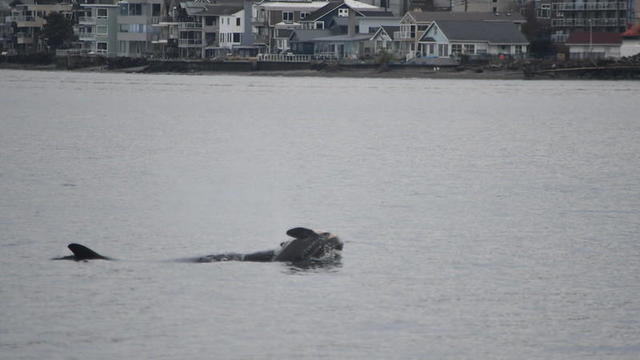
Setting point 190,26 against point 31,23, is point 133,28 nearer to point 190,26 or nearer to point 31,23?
point 190,26

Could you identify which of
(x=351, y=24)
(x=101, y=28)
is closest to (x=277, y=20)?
(x=351, y=24)

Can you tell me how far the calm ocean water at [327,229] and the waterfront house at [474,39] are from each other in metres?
71.7

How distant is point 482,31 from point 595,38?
39.2ft

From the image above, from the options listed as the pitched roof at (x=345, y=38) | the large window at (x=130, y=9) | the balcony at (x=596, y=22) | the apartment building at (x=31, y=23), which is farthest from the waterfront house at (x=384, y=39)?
the apartment building at (x=31, y=23)

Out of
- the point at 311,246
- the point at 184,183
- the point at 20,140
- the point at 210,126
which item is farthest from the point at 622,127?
the point at 311,246

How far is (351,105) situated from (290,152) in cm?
5185

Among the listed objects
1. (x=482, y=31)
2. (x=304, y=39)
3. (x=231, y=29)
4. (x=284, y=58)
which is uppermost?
(x=231, y=29)

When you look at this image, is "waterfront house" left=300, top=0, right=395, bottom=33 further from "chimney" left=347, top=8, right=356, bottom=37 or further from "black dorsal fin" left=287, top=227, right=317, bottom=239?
"black dorsal fin" left=287, top=227, right=317, bottom=239

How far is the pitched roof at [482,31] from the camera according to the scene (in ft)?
447

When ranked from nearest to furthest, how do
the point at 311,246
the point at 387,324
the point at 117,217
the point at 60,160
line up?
the point at 387,324 → the point at 311,246 → the point at 117,217 → the point at 60,160

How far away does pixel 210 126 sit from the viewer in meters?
73.1

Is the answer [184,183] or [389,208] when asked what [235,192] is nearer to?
[184,183]

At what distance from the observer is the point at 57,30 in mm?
188000

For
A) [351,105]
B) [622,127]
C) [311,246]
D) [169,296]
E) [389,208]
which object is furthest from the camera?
[351,105]
